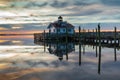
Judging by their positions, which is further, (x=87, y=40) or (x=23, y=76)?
(x=87, y=40)

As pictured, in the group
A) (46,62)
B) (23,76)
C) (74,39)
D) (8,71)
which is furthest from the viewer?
(74,39)

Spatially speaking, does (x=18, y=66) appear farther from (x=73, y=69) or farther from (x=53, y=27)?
(x=53, y=27)

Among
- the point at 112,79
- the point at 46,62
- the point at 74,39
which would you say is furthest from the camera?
the point at 74,39

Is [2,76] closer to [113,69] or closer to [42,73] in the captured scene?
[42,73]

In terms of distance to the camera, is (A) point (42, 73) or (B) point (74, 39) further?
(B) point (74, 39)

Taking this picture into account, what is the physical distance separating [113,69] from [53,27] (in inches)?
2007

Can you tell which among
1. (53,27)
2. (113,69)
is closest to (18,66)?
(113,69)

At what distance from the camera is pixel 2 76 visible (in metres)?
25.8

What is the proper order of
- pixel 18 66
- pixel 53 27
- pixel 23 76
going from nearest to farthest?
pixel 23 76 < pixel 18 66 < pixel 53 27

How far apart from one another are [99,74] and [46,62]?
400 inches

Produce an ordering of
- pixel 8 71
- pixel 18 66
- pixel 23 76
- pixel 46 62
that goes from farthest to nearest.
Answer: pixel 46 62 < pixel 18 66 < pixel 8 71 < pixel 23 76

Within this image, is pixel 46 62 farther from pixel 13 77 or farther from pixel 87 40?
pixel 87 40

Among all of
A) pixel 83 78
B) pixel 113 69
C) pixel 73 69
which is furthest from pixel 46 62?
pixel 83 78

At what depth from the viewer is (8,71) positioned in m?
28.2
